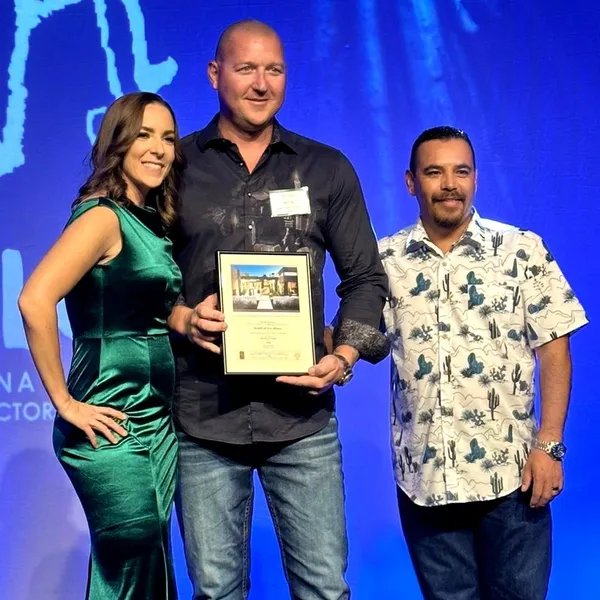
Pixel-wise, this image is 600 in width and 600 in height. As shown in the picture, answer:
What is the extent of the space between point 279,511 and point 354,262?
22.4 inches

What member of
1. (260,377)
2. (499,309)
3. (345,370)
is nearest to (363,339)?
(345,370)

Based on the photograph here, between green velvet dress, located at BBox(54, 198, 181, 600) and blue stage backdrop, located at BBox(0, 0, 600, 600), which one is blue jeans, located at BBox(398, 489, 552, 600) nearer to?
green velvet dress, located at BBox(54, 198, 181, 600)

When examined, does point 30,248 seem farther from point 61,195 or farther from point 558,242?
point 558,242

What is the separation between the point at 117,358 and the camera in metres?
1.86

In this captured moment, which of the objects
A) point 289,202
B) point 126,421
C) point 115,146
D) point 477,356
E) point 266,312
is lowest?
point 126,421

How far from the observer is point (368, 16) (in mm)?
2965

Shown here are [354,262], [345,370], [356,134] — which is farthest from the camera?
[356,134]

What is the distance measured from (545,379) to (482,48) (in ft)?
4.04

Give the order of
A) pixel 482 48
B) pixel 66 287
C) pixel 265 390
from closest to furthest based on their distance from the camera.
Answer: pixel 66 287 < pixel 265 390 < pixel 482 48

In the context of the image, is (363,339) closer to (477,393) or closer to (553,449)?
(477,393)

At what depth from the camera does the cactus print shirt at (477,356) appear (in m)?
2.13

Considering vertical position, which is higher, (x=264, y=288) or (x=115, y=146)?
(x=115, y=146)

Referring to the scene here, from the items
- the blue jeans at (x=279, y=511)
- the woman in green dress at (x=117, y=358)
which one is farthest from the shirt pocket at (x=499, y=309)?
the woman in green dress at (x=117, y=358)

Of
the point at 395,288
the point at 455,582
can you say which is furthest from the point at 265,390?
the point at 455,582
